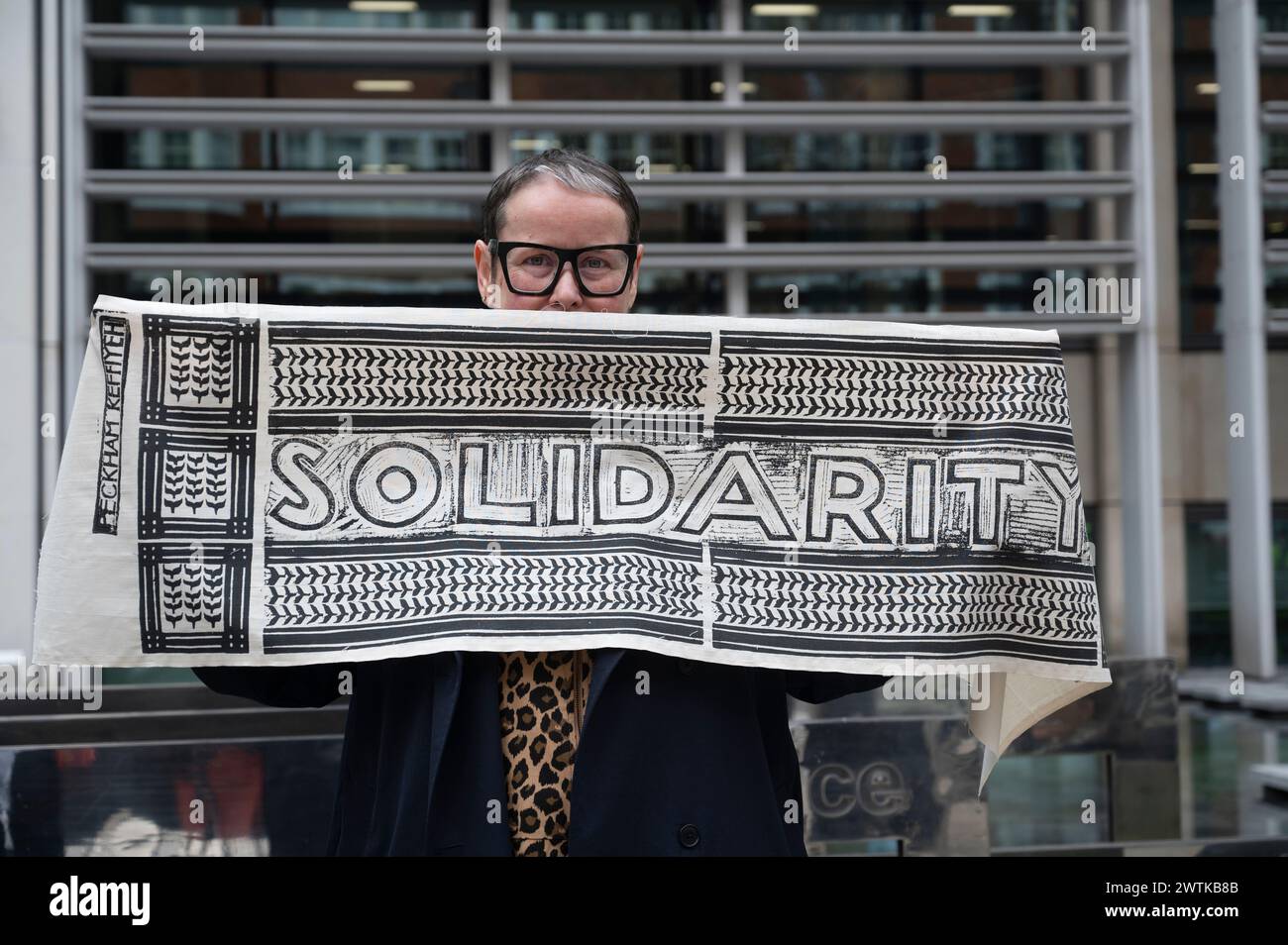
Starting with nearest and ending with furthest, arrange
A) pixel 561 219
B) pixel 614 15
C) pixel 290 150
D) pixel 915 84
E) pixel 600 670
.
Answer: pixel 600 670
pixel 561 219
pixel 290 150
pixel 614 15
pixel 915 84

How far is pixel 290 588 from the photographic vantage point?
6.92 feet

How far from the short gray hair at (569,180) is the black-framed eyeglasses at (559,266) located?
41 millimetres

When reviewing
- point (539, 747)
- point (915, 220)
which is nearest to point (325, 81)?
point (915, 220)

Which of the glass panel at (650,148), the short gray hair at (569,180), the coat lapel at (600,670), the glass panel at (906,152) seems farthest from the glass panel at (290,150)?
the coat lapel at (600,670)

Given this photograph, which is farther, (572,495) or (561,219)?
(572,495)

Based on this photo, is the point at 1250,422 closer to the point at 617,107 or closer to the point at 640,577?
the point at 617,107

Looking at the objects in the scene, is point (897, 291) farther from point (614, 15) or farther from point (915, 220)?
point (614, 15)

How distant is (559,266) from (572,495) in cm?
44

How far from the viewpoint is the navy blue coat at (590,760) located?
1.87 metres

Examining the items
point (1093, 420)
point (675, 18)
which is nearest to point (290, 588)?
point (675, 18)

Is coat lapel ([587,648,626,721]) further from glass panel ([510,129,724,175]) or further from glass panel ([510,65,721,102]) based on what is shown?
glass panel ([510,65,721,102])

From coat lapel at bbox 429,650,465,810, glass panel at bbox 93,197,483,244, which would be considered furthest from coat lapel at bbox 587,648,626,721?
glass panel at bbox 93,197,483,244

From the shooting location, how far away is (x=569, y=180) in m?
2.12
